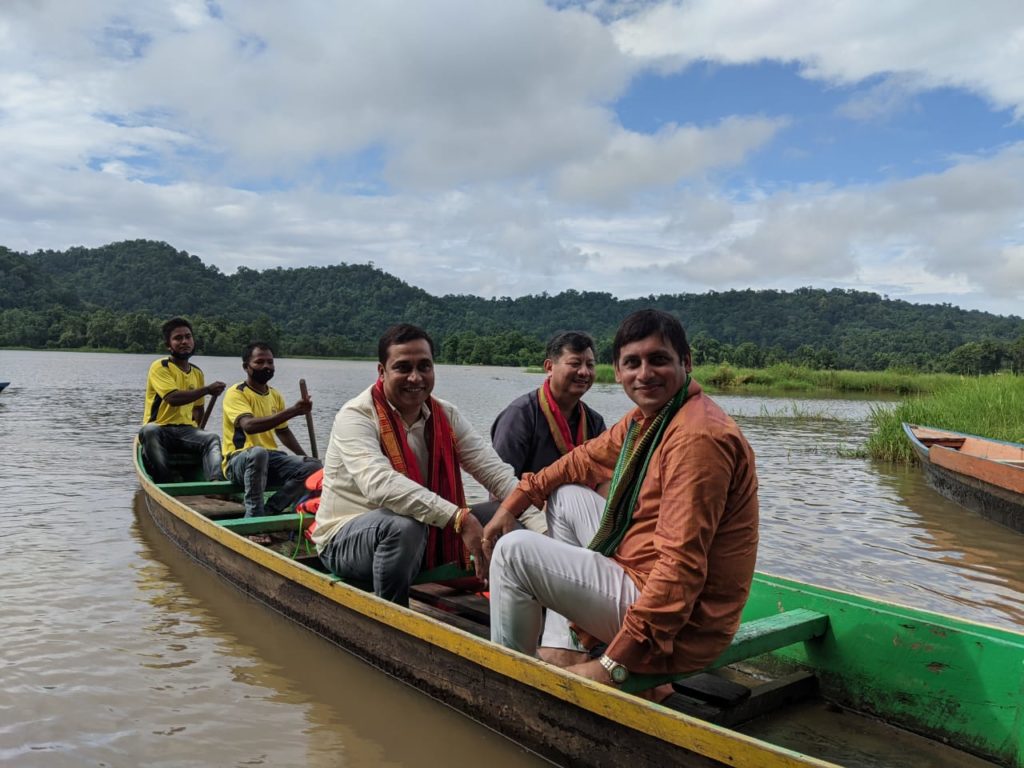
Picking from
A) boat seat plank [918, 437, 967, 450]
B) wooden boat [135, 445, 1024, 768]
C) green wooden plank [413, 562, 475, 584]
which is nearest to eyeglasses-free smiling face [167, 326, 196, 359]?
wooden boat [135, 445, 1024, 768]

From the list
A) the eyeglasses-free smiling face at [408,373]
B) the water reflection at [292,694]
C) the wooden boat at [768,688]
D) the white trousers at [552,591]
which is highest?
the eyeglasses-free smiling face at [408,373]

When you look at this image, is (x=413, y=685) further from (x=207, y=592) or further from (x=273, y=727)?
(x=207, y=592)

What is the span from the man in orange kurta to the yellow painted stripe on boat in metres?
0.07

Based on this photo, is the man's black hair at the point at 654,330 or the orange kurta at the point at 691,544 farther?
the man's black hair at the point at 654,330

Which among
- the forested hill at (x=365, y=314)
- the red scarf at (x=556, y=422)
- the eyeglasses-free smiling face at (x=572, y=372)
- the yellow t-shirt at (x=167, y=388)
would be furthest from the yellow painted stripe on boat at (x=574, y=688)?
the forested hill at (x=365, y=314)

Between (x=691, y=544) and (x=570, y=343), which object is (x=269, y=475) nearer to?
(x=570, y=343)

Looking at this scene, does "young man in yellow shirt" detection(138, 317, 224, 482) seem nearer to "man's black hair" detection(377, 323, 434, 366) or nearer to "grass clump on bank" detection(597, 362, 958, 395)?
"man's black hair" detection(377, 323, 434, 366)

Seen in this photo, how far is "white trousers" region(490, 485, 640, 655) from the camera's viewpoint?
2.67 meters

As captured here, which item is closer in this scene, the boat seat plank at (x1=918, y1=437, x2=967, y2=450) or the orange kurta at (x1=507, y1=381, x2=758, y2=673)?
the orange kurta at (x1=507, y1=381, x2=758, y2=673)

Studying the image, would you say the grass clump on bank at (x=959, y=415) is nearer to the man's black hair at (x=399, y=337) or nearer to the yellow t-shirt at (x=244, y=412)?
the yellow t-shirt at (x=244, y=412)

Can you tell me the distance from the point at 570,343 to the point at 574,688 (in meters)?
2.06

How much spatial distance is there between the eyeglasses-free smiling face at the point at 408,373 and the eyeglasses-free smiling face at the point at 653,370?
3.98 feet

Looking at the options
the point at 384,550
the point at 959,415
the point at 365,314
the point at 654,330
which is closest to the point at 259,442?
the point at 384,550

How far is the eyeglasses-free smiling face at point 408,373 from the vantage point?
3545 millimetres
